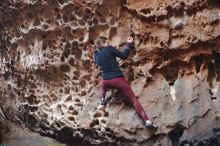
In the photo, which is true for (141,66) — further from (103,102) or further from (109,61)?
(103,102)

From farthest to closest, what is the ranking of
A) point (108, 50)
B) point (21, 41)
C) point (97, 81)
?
point (21, 41) → point (97, 81) → point (108, 50)

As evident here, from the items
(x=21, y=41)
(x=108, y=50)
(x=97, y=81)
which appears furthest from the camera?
(x=21, y=41)

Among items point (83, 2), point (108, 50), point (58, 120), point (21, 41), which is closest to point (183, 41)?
point (108, 50)

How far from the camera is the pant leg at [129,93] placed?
4.79m

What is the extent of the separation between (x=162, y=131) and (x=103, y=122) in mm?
678

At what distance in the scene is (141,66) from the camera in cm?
494

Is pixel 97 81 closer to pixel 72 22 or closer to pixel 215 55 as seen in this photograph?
pixel 72 22

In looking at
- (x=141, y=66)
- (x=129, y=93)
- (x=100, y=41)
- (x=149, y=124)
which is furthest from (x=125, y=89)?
(x=100, y=41)

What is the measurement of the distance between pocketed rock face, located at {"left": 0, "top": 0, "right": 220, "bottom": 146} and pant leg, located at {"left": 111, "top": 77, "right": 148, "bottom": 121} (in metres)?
0.10

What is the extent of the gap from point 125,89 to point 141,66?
0.33 metres

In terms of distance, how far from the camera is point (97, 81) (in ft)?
16.7

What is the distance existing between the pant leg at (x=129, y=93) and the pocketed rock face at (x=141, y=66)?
10 cm

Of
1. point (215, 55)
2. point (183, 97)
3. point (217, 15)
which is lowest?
point (183, 97)

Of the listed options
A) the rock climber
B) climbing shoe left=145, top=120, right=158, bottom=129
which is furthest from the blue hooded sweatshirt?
climbing shoe left=145, top=120, right=158, bottom=129
